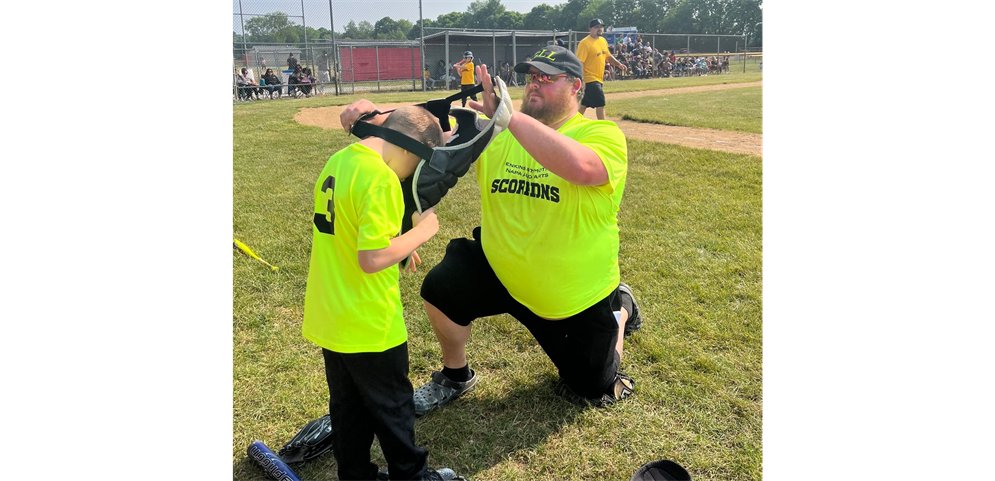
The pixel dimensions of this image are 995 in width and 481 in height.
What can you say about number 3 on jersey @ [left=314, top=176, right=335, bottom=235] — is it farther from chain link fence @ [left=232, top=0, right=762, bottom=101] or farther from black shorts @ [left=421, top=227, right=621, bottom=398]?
chain link fence @ [left=232, top=0, right=762, bottom=101]

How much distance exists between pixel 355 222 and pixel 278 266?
3.45 meters

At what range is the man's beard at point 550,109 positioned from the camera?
3.12m

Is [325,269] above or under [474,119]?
under

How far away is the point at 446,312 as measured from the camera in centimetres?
326

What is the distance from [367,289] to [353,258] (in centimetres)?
13

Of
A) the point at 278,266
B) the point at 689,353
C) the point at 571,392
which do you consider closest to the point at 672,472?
the point at 571,392

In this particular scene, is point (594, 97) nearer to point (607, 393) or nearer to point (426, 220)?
point (607, 393)

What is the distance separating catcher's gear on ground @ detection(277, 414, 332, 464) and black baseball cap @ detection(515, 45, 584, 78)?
207 centimetres

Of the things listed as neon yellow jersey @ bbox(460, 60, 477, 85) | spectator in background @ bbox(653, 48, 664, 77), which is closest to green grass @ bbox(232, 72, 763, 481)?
neon yellow jersey @ bbox(460, 60, 477, 85)

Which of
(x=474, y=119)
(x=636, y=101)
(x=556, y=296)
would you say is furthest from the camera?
(x=636, y=101)

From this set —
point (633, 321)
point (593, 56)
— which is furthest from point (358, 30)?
point (633, 321)

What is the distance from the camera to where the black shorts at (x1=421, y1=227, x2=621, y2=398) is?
313 centimetres
